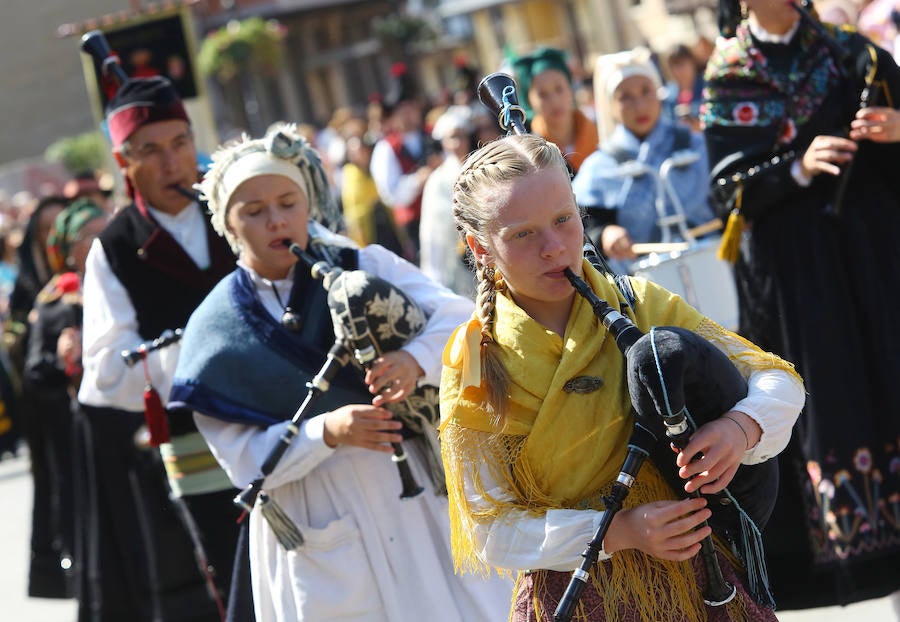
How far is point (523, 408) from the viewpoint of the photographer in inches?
115

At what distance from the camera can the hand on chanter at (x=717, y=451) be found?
2.60 m

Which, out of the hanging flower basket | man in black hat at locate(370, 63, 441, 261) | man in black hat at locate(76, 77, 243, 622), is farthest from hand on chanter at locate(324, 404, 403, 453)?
the hanging flower basket

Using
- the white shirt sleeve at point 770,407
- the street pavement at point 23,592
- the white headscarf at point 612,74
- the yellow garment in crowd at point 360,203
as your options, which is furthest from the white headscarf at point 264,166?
the yellow garment in crowd at point 360,203

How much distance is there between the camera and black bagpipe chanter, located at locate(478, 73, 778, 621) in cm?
257

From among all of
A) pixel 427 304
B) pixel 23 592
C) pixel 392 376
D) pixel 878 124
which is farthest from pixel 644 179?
pixel 23 592

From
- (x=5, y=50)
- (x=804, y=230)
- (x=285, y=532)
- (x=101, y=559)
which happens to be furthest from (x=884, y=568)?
(x=5, y=50)

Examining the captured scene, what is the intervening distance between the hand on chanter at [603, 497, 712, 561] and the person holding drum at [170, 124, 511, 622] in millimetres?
1204

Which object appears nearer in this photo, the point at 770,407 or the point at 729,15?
the point at 770,407

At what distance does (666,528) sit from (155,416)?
101 inches

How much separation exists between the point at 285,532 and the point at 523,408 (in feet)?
4.12

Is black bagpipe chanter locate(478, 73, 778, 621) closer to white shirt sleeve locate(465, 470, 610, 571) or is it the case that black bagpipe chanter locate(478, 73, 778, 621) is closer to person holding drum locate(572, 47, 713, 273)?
white shirt sleeve locate(465, 470, 610, 571)

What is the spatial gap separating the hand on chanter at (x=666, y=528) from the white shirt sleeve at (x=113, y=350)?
250 cm

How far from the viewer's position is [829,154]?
4594mm

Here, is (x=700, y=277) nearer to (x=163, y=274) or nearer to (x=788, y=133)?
(x=788, y=133)
